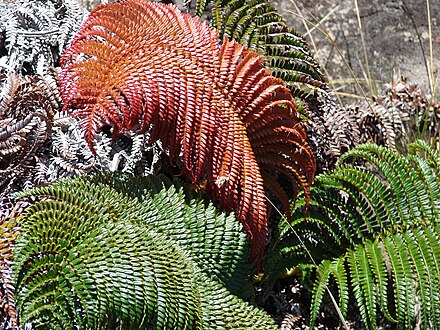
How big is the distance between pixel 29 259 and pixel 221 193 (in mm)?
661

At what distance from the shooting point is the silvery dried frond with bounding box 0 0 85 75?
2.68 metres

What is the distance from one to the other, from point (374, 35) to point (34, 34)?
212cm

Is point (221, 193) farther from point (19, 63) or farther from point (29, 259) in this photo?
point (19, 63)

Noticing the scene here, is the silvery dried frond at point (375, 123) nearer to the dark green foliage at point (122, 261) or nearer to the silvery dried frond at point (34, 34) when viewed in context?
the dark green foliage at point (122, 261)

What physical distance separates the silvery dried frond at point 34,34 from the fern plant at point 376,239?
3.96 feet

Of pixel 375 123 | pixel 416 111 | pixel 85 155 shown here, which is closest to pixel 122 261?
pixel 85 155

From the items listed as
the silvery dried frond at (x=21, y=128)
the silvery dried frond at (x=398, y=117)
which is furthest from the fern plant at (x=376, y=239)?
the silvery dried frond at (x=21, y=128)

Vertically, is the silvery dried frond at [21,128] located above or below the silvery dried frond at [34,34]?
below

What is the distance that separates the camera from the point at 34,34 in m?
2.68

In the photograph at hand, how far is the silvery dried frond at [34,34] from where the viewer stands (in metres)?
2.68

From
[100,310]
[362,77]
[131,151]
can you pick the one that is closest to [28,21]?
[131,151]

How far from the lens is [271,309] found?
257 cm

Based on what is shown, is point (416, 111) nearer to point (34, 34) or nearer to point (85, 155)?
point (85, 155)

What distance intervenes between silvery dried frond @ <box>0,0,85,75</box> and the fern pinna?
0.48 metres
